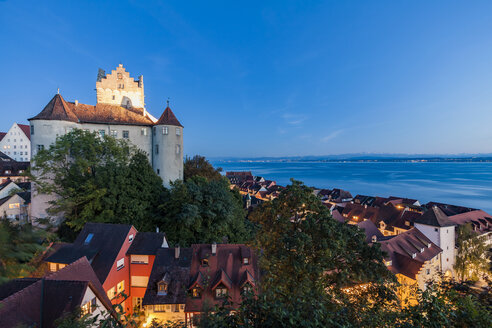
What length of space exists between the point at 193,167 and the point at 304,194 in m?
33.2

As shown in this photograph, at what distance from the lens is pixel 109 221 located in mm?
21609

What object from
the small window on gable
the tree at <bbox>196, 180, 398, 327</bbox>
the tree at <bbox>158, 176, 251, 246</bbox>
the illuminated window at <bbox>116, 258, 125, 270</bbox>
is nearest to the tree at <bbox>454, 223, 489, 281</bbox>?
the tree at <bbox>196, 180, 398, 327</bbox>

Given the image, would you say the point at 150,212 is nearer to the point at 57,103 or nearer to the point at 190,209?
the point at 190,209

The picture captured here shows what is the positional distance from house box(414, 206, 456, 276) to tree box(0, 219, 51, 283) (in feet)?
114

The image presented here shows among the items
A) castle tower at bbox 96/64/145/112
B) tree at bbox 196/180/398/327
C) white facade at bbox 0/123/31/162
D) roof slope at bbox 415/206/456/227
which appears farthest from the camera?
white facade at bbox 0/123/31/162

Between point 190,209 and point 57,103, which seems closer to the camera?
point 190,209

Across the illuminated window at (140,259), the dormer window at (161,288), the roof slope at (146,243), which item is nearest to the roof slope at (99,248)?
the roof slope at (146,243)

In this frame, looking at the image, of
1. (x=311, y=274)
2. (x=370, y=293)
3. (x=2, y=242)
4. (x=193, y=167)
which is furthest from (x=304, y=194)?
(x=193, y=167)

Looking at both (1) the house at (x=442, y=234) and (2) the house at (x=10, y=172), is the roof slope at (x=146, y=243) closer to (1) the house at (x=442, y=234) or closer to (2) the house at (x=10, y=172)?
(1) the house at (x=442, y=234)

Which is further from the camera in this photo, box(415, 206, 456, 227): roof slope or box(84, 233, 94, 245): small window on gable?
box(415, 206, 456, 227): roof slope

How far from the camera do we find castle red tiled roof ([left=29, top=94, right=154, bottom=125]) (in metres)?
25.0

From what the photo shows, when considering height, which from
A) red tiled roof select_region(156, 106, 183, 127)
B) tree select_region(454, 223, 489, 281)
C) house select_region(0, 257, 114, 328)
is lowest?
tree select_region(454, 223, 489, 281)

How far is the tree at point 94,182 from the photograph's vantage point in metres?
21.9

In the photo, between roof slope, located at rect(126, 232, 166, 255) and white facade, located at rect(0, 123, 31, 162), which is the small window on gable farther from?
white facade, located at rect(0, 123, 31, 162)
